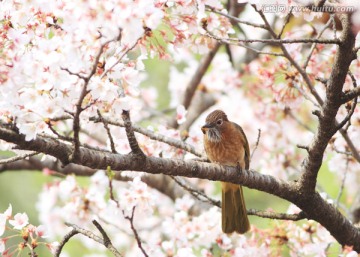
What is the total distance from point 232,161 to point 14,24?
1933 millimetres

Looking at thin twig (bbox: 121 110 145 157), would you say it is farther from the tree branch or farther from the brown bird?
the tree branch

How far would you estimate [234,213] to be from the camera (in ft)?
13.6

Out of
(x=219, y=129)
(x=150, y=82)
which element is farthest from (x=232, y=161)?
(x=150, y=82)

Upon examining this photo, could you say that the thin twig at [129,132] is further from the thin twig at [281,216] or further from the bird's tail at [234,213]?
the bird's tail at [234,213]

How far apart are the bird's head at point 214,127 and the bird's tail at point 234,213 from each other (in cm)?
39

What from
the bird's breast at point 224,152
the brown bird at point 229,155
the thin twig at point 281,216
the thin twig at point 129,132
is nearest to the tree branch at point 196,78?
the brown bird at point 229,155

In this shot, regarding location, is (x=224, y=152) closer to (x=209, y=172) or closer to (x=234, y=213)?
(x=234, y=213)

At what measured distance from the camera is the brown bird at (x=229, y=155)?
4.12 meters

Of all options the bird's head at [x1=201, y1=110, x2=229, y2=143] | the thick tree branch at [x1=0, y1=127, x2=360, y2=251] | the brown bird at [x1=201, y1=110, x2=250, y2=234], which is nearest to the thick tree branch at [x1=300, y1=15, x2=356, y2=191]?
the thick tree branch at [x1=0, y1=127, x2=360, y2=251]

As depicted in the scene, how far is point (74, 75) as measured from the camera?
2248 millimetres

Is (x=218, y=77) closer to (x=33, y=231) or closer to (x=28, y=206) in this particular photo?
(x=33, y=231)

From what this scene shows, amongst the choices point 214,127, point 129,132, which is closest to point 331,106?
point 129,132

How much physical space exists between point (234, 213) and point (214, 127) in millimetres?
635

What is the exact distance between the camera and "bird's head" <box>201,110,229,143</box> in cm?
426
